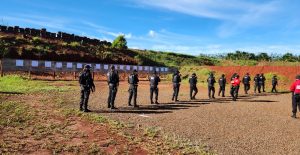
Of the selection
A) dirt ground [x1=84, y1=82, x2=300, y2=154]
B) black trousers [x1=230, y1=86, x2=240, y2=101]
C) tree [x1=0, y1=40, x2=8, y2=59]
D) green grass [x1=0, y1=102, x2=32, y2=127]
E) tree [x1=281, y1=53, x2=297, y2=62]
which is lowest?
dirt ground [x1=84, y1=82, x2=300, y2=154]

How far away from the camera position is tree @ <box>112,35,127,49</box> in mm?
78062

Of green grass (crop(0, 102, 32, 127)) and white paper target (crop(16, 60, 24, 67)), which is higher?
white paper target (crop(16, 60, 24, 67))

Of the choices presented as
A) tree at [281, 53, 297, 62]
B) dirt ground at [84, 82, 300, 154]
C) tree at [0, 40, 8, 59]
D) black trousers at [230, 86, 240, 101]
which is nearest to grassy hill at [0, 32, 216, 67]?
tree at [0, 40, 8, 59]

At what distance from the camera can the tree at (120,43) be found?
256ft

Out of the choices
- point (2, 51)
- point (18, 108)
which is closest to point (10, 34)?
point (2, 51)

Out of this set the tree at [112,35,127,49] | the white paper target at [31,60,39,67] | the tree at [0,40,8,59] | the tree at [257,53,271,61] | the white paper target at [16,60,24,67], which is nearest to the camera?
the white paper target at [16,60,24,67]

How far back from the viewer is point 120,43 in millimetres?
79188

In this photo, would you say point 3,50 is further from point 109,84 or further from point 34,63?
point 109,84

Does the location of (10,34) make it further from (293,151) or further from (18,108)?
(293,151)

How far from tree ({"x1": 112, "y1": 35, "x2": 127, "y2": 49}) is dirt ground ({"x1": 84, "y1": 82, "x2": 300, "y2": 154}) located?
56.0 meters

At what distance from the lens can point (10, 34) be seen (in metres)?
57.7

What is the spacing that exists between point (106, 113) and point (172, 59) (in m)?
74.7

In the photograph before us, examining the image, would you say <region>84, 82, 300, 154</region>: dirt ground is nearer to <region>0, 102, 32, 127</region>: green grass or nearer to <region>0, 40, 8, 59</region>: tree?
<region>0, 102, 32, 127</region>: green grass

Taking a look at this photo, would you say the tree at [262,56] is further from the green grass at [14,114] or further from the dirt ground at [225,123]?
the green grass at [14,114]
